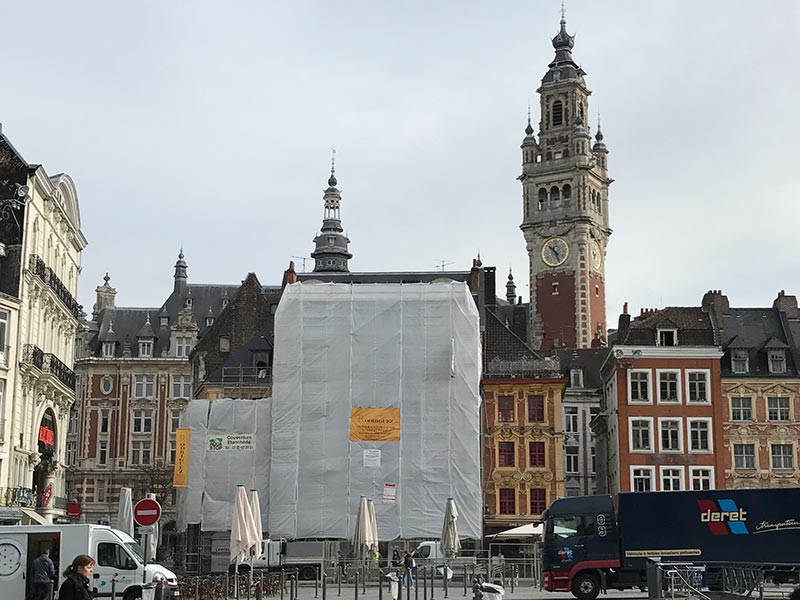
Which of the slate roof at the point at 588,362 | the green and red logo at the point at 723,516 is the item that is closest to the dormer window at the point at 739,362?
the slate roof at the point at 588,362

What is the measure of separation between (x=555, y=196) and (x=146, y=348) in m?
40.3

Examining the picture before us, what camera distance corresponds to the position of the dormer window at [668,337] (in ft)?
182

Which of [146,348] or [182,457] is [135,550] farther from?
[146,348]

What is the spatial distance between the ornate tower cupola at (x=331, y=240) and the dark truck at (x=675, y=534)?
216 feet

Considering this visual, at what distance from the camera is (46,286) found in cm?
4675

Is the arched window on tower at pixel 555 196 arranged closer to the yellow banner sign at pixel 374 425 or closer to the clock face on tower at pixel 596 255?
the clock face on tower at pixel 596 255

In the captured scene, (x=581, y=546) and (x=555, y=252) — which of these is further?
(x=555, y=252)

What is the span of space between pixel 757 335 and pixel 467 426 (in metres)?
19.4

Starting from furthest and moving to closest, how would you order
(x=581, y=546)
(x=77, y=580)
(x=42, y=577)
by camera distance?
(x=581, y=546), (x=42, y=577), (x=77, y=580)

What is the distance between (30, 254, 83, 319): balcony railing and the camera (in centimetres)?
4516

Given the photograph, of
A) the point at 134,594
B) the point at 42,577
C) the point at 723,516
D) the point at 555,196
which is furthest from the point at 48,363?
the point at 555,196

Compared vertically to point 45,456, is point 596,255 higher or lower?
higher

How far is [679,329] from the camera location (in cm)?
5572

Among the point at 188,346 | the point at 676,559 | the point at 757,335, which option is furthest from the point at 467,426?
the point at 188,346
